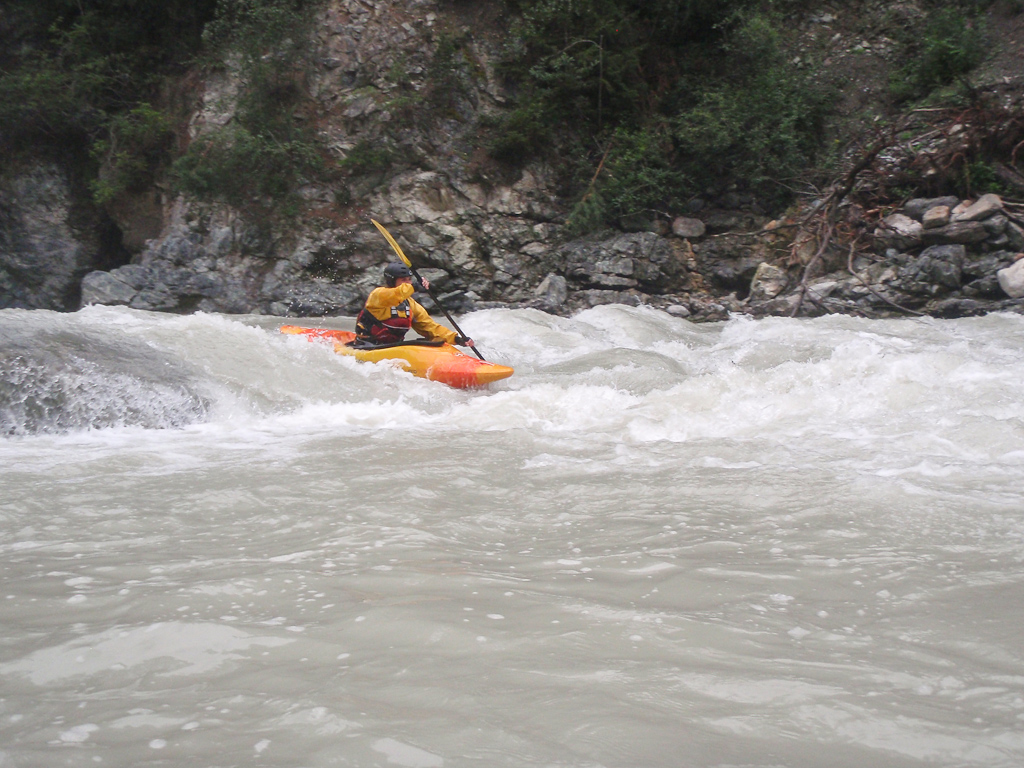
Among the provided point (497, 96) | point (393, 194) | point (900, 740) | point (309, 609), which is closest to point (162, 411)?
point (309, 609)

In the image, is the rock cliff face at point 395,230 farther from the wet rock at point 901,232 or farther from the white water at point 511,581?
the white water at point 511,581

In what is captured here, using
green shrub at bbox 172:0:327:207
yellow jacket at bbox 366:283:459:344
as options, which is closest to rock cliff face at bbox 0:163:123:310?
green shrub at bbox 172:0:327:207

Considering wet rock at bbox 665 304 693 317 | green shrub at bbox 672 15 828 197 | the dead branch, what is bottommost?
wet rock at bbox 665 304 693 317

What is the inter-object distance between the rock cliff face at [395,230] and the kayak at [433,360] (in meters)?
4.70

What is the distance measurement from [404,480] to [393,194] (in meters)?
9.10

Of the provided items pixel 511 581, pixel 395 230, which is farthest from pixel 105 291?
pixel 511 581

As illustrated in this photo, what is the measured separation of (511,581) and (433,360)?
12.0ft

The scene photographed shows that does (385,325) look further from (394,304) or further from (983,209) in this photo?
(983,209)

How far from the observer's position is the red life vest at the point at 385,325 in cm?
583

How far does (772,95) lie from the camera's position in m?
10.6

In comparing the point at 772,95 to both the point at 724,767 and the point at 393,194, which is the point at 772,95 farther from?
the point at 724,767

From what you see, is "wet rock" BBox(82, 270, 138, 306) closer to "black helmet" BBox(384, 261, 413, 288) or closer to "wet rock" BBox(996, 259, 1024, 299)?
"black helmet" BBox(384, 261, 413, 288)

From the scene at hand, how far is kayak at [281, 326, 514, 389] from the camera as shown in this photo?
17.0ft

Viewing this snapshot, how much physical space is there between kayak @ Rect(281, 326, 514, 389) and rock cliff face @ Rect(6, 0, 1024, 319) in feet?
15.4
